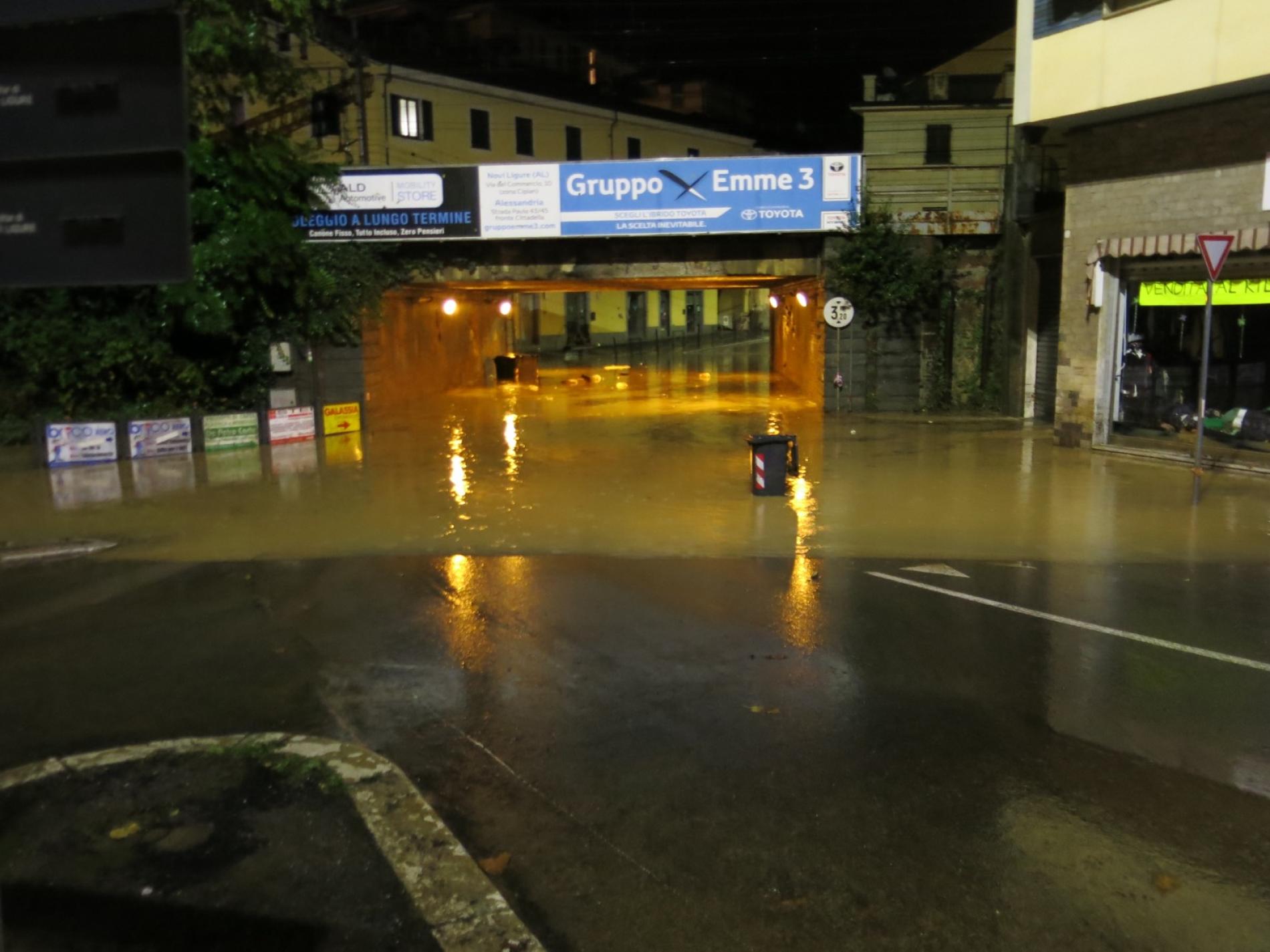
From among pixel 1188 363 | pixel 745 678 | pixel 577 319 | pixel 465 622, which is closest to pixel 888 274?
pixel 1188 363

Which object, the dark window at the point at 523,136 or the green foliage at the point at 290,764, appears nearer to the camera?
the green foliage at the point at 290,764

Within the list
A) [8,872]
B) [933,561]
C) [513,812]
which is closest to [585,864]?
[513,812]

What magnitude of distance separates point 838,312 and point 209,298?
40.1 ft

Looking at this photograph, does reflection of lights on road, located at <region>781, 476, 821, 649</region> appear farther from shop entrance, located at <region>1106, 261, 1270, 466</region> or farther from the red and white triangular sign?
shop entrance, located at <region>1106, 261, 1270, 466</region>

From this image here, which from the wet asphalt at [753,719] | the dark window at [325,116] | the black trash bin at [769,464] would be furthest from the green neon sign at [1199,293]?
the dark window at [325,116]

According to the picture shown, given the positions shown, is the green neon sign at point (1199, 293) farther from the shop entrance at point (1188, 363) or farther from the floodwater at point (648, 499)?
the floodwater at point (648, 499)

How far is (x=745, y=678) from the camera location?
6.82m

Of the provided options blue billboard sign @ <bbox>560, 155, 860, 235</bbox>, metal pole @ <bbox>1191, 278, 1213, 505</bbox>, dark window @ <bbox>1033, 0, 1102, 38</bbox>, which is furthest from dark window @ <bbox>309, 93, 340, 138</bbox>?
metal pole @ <bbox>1191, 278, 1213, 505</bbox>

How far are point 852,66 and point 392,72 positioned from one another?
2213cm

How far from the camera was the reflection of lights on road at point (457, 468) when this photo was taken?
13789 mm

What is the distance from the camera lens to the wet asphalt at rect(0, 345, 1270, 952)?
432cm

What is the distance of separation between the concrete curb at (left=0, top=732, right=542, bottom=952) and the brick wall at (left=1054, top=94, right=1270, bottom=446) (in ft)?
43.5

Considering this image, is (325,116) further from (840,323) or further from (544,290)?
(840,323)

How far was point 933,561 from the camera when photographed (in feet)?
32.5
